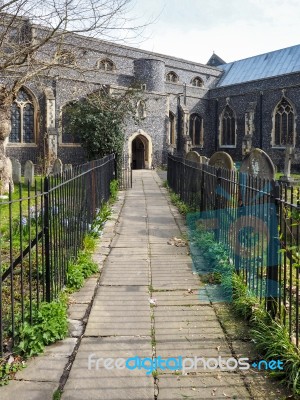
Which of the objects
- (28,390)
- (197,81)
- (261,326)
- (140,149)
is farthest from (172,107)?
(28,390)

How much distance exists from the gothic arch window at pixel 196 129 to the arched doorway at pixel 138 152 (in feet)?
22.5

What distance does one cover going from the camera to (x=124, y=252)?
575cm

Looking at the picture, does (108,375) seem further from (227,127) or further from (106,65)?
(227,127)

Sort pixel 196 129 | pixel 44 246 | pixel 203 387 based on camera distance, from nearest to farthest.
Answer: pixel 203 387, pixel 44 246, pixel 196 129

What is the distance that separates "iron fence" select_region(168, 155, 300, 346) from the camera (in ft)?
10.1

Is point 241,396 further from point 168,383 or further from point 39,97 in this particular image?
point 39,97

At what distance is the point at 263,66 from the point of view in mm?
31797

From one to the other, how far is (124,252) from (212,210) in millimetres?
1640

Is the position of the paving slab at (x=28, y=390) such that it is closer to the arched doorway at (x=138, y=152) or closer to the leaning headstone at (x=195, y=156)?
the leaning headstone at (x=195, y=156)

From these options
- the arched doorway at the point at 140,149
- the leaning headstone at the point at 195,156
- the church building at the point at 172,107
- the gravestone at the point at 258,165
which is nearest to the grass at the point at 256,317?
the gravestone at the point at 258,165

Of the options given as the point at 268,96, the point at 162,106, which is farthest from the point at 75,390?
the point at 268,96

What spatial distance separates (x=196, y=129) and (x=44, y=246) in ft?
91.6

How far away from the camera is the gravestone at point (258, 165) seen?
8.45 meters

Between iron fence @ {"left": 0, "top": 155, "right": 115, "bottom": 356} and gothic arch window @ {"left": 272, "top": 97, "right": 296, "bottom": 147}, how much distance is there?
22255 millimetres
